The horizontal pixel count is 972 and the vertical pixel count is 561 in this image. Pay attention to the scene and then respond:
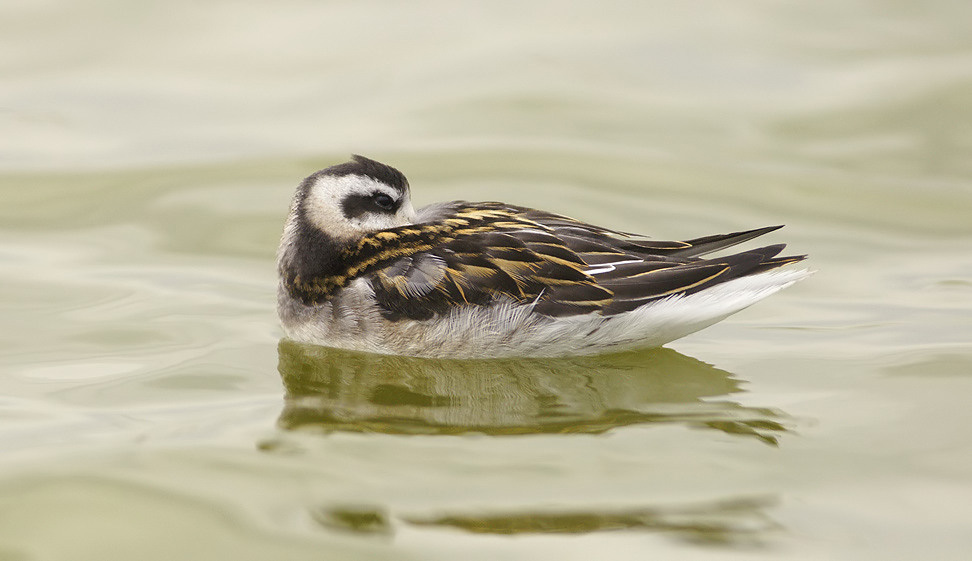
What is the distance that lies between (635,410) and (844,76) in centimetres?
725

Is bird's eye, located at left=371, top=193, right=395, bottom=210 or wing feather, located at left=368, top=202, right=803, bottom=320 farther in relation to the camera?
bird's eye, located at left=371, top=193, right=395, bottom=210

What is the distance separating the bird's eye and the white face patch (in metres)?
0.03

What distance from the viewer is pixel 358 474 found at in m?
6.11

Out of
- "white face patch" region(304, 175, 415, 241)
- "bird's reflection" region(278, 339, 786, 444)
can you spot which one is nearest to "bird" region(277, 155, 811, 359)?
"white face patch" region(304, 175, 415, 241)

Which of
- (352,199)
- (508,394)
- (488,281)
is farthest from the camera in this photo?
(352,199)

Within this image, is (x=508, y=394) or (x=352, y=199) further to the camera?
(x=352, y=199)

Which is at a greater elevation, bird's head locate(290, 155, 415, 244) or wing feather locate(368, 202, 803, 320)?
bird's head locate(290, 155, 415, 244)

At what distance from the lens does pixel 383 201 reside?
805cm

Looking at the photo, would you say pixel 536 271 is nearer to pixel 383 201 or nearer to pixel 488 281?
pixel 488 281

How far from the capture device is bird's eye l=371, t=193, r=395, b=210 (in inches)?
316

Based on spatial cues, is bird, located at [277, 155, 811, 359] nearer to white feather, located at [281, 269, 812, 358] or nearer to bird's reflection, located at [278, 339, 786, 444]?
white feather, located at [281, 269, 812, 358]

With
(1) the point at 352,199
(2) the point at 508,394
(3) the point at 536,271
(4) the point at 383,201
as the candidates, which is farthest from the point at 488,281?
(1) the point at 352,199

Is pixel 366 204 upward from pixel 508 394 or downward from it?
upward

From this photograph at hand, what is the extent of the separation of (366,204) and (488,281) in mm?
1119
